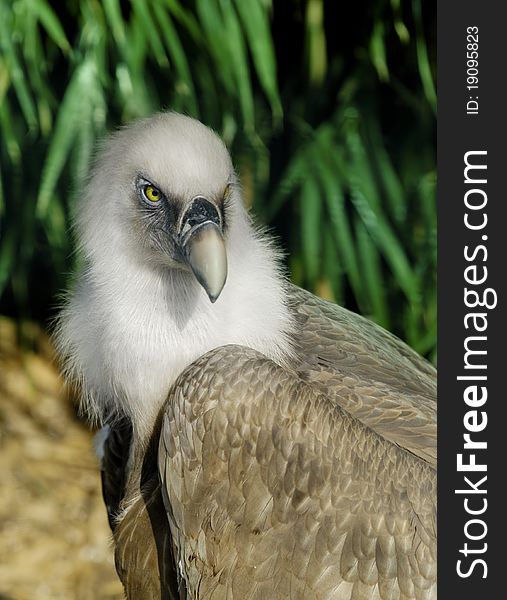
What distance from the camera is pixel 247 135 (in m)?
4.54

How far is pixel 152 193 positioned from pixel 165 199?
4 cm

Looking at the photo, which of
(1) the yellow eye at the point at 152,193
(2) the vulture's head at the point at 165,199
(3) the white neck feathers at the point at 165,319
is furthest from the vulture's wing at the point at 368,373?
(1) the yellow eye at the point at 152,193

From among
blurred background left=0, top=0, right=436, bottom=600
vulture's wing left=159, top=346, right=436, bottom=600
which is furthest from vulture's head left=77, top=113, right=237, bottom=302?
blurred background left=0, top=0, right=436, bottom=600

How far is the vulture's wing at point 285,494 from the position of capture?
2330mm

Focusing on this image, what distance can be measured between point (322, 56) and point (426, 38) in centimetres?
42

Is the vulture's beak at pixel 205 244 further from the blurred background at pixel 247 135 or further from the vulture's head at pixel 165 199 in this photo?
the blurred background at pixel 247 135

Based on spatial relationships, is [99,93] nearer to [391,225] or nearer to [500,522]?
[391,225]

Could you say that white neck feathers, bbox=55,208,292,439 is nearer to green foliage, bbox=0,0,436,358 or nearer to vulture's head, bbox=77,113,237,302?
vulture's head, bbox=77,113,237,302

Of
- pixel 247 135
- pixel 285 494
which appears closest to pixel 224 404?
pixel 285 494

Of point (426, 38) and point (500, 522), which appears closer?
point (500, 522)

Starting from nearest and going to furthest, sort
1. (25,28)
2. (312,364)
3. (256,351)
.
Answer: (256,351)
(312,364)
(25,28)

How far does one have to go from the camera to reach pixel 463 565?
7.75ft

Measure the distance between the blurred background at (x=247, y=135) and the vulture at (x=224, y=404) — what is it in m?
1.63

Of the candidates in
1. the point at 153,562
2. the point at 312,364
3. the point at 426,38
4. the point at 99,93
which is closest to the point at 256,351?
the point at 312,364
